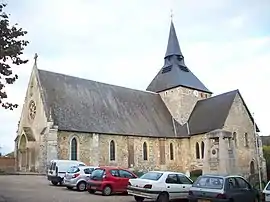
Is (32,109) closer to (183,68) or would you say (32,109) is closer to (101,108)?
(101,108)

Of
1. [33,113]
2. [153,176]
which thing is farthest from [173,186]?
[33,113]

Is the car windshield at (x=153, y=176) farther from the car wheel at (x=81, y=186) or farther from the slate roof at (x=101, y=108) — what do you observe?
the slate roof at (x=101, y=108)

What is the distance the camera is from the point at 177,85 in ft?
136

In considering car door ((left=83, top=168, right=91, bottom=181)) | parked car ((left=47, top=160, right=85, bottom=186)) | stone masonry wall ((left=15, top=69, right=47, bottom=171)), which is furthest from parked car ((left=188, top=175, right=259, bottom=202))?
stone masonry wall ((left=15, top=69, right=47, bottom=171))

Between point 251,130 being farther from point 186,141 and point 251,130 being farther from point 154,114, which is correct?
point 154,114

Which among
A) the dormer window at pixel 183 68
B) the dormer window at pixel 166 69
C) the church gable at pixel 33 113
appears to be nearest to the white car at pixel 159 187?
the church gable at pixel 33 113

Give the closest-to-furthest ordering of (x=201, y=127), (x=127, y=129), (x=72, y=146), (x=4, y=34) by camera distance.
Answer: (x=4, y=34) < (x=72, y=146) < (x=127, y=129) < (x=201, y=127)

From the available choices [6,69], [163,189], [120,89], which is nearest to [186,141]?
[120,89]

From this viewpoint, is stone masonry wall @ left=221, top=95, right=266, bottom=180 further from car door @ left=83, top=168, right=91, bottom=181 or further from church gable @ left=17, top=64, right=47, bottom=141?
car door @ left=83, top=168, right=91, bottom=181

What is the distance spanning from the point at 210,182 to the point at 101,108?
22.5 metres

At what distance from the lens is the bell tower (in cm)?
4088

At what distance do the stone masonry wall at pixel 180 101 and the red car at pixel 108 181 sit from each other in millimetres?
22518

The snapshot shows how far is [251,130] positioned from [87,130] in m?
18.1

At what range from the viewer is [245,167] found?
36125 millimetres
